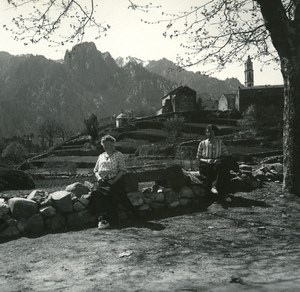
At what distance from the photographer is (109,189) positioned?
7.27 m

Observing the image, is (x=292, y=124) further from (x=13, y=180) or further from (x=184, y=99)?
(x=184, y=99)

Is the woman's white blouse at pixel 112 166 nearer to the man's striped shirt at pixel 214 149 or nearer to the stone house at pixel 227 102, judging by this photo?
the man's striped shirt at pixel 214 149

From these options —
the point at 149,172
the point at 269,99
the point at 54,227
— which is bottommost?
the point at 54,227

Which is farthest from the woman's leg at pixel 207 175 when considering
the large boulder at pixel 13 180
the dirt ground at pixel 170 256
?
the large boulder at pixel 13 180

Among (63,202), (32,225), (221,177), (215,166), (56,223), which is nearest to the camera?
(32,225)

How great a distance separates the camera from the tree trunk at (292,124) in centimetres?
834

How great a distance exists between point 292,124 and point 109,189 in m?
4.43

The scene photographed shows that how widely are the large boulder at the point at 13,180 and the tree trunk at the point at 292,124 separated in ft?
33.5

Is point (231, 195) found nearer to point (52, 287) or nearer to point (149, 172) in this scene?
point (149, 172)

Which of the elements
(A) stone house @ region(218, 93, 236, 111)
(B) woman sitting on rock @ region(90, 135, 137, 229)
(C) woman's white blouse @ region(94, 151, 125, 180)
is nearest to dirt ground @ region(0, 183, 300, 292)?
(B) woman sitting on rock @ region(90, 135, 137, 229)

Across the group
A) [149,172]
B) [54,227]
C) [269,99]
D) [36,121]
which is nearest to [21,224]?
[54,227]

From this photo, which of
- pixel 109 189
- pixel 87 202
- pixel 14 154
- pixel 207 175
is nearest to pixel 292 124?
pixel 207 175

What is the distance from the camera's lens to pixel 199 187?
8.51 metres

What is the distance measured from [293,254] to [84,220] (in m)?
3.93
